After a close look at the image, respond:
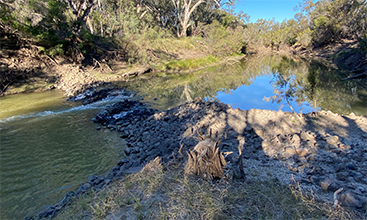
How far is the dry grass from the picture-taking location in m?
3.27

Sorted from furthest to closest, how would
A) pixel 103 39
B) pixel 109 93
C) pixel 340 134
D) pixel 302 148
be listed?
1. pixel 103 39
2. pixel 109 93
3. pixel 340 134
4. pixel 302 148

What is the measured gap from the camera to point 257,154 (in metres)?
5.82

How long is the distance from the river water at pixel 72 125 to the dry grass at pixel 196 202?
80.5 inches

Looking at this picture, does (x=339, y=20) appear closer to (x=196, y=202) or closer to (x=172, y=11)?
(x=172, y=11)

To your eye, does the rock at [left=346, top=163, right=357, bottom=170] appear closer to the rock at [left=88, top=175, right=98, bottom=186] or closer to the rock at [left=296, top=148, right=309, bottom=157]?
the rock at [left=296, top=148, right=309, bottom=157]

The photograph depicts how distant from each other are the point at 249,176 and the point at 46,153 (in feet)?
23.0

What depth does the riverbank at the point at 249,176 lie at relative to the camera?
3.41m

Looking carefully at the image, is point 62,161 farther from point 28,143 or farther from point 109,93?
point 109,93

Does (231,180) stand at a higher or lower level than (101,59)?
lower

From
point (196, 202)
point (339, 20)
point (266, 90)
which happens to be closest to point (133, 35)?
point (266, 90)

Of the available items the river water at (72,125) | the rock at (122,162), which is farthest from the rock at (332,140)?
the rock at (122,162)

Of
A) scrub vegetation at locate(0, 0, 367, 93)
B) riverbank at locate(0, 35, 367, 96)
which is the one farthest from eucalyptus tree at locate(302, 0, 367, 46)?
riverbank at locate(0, 35, 367, 96)

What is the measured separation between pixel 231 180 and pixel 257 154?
6.45ft

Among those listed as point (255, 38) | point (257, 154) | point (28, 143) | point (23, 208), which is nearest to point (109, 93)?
point (28, 143)
